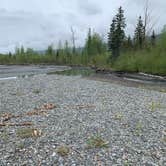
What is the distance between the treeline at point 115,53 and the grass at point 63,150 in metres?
39.0

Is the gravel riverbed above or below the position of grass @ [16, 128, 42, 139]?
below

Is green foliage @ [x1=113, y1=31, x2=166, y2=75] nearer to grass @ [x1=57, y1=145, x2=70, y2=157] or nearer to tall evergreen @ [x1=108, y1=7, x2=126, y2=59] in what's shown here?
tall evergreen @ [x1=108, y1=7, x2=126, y2=59]

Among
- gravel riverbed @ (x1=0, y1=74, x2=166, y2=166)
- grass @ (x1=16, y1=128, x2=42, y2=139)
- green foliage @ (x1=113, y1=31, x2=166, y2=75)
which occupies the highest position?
green foliage @ (x1=113, y1=31, x2=166, y2=75)

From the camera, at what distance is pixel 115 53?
72.2 meters

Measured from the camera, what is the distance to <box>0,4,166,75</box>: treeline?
162 feet

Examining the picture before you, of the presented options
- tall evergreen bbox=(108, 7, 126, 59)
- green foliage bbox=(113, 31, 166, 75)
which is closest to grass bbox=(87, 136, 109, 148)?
green foliage bbox=(113, 31, 166, 75)

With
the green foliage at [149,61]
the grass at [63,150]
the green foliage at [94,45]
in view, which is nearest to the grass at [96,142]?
the grass at [63,150]

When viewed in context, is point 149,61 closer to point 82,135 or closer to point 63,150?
point 82,135

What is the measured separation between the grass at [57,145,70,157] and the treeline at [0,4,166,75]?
3896 cm

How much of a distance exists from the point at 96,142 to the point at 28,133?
7.73ft

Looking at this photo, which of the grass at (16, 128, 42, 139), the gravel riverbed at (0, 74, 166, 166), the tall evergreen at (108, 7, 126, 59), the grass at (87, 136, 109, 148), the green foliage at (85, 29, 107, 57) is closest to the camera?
the gravel riverbed at (0, 74, 166, 166)

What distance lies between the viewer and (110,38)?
247 ft

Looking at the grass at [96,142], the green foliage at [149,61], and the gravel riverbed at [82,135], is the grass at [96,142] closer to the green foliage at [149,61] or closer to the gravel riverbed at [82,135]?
the gravel riverbed at [82,135]

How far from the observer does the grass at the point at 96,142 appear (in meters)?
7.94
